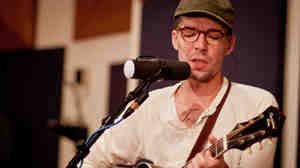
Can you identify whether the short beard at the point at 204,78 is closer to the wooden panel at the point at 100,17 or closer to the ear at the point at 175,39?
the ear at the point at 175,39

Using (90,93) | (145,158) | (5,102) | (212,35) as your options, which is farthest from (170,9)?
(5,102)

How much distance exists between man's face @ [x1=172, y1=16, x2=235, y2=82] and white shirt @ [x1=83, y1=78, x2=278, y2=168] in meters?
0.10

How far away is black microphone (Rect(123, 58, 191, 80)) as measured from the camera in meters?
1.10

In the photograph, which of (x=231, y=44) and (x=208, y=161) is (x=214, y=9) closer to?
(x=231, y=44)

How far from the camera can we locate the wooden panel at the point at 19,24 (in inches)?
162

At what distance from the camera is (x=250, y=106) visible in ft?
4.47

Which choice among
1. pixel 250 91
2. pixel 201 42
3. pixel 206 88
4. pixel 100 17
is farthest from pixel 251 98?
pixel 100 17

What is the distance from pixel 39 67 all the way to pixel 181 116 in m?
2.96

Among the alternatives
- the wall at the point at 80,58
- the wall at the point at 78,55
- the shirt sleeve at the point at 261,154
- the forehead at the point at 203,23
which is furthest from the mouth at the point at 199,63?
the wall at the point at 80,58

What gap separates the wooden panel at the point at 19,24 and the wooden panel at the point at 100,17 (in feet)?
2.16

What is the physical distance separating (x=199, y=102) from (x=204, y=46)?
0.22 metres

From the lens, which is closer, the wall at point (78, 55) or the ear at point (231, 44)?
the ear at point (231, 44)

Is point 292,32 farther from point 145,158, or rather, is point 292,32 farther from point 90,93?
point 90,93

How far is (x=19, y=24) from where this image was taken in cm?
415
